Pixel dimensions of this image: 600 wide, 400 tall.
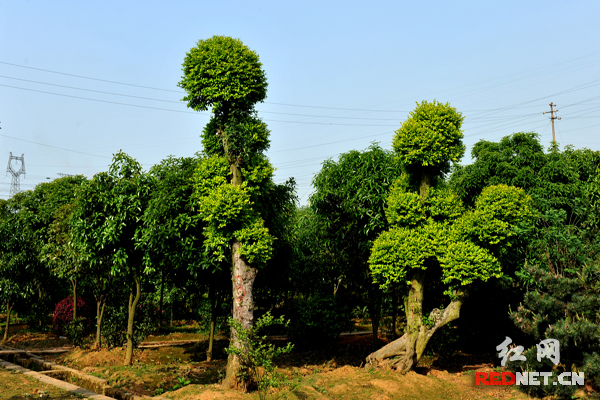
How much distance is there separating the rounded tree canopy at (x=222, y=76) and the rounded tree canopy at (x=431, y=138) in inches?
153

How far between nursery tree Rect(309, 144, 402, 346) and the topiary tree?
2382mm

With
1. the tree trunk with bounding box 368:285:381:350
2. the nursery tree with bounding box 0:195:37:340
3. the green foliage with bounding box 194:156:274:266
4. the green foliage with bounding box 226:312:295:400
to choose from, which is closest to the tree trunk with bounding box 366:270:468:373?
the tree trunk with bounding box 368:285:381:350

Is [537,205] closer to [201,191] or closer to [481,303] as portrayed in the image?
[481,303]

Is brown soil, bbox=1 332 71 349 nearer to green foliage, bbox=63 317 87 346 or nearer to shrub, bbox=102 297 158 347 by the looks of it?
green foliage, bbox=63 317 87 346

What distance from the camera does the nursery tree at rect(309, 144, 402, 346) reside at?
512 inches

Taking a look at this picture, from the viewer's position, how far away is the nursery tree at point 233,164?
1080 centimetres

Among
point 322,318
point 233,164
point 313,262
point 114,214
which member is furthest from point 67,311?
point 233,164

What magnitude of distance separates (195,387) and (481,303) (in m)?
9.16

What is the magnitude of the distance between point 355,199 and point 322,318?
512 centimetres

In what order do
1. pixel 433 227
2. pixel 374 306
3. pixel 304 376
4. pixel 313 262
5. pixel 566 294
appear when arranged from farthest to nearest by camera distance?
1. pixel 313 262
2. pixel 374 306
3. pixel 304 376
4. pixel 433 227
5. pixel 566 294

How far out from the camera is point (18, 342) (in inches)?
796

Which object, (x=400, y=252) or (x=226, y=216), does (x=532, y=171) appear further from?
(x=226, y=216)

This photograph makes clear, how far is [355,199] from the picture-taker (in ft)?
42.7

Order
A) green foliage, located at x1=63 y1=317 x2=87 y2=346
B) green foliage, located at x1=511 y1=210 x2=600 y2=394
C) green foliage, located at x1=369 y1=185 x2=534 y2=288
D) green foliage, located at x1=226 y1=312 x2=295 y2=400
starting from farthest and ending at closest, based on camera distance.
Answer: green foliage, located at x1=63 y1=317 x2=87 y2=346 → green foliage, located at x1=369 y1=185 x2=534 y2=288 → green foliage, located at x1=511 y1=210 x2=600 y2=394 → green foliage, located at x1=226 y1=312 x2=295 y2=400
